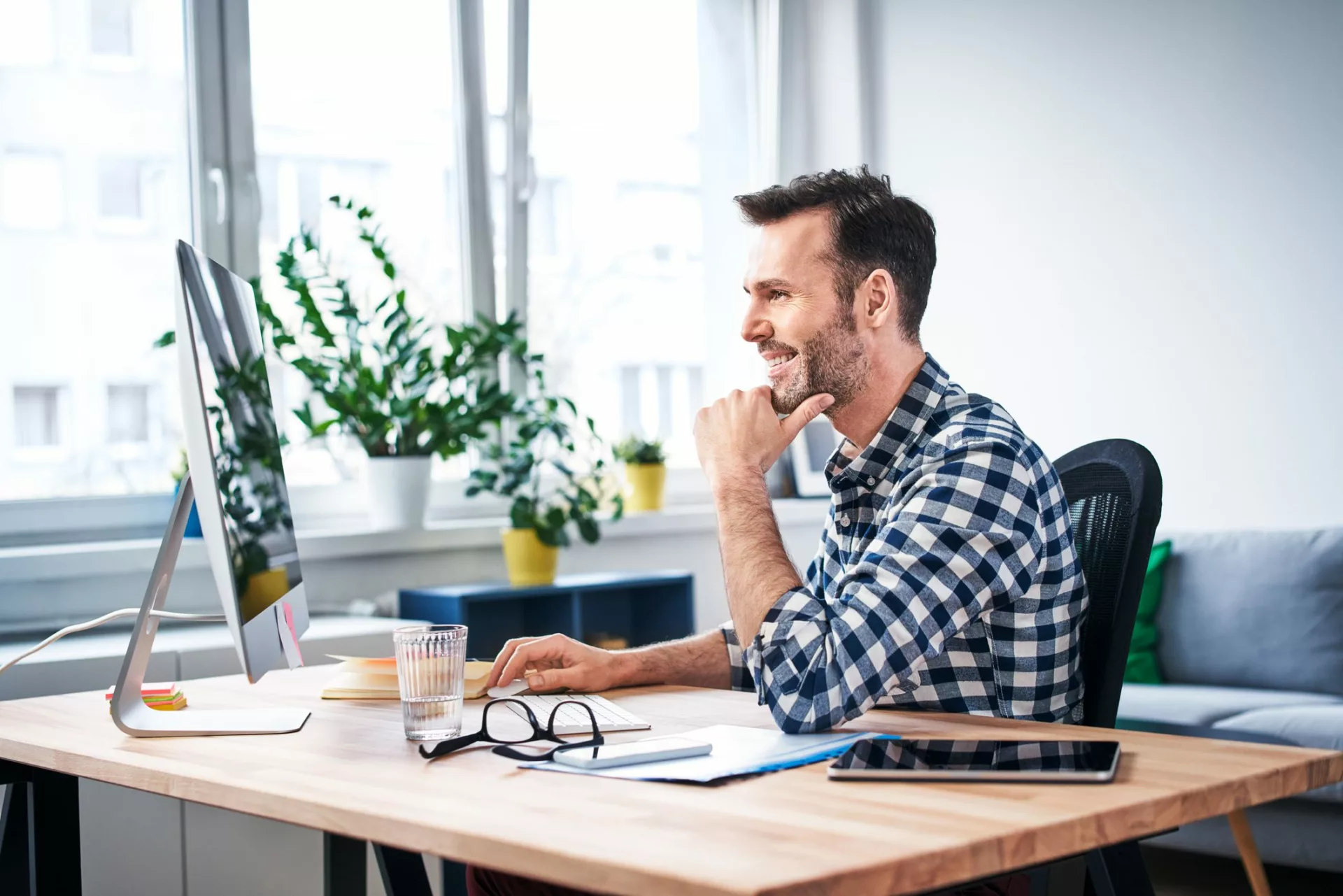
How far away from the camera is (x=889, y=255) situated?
187cm

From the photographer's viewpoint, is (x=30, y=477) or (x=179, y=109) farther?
(x=179, y=109)

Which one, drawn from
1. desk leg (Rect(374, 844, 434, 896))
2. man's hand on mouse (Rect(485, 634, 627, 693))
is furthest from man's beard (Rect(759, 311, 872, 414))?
desk leg (Rect(374, 844, 434, 896))

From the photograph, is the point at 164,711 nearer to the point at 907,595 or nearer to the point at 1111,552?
the point at 907,595

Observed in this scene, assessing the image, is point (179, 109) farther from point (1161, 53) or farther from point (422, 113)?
point (1161, 53)

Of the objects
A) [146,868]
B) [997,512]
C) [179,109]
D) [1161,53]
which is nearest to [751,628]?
[997,512]

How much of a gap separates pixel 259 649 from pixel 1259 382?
3.21 metres

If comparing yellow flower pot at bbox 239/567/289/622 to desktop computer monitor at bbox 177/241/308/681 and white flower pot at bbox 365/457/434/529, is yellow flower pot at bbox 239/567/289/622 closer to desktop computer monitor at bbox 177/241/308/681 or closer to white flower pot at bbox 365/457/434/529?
desktop computer monitor at bbox 177/241/308/681

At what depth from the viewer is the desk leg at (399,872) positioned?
134 centimetres

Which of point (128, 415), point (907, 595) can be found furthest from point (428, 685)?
point (128, 415)

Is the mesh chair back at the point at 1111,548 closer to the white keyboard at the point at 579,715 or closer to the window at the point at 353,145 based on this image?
the white keyboard at the point at 579,715

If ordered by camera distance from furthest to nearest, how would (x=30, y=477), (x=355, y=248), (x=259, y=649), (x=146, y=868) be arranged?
(x=355, y=248), (x=30, y=477), (x=146, y=868), (x=259, y=649)

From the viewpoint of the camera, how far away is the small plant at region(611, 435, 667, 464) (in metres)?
4.24

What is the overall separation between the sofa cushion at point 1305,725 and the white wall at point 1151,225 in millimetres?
805

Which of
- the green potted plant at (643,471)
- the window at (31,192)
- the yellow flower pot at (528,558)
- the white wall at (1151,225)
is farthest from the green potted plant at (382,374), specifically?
the white wall at (1151,225)
